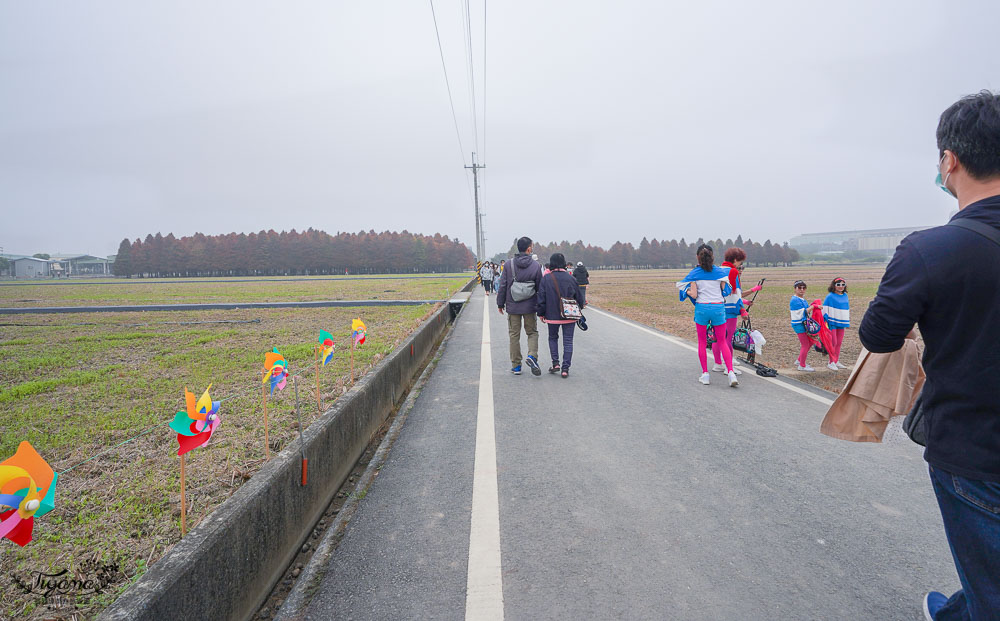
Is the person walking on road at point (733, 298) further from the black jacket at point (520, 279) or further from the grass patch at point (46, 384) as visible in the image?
the grass patch at point (46, 384)

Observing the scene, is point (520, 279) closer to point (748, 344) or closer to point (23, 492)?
point (748, 344)

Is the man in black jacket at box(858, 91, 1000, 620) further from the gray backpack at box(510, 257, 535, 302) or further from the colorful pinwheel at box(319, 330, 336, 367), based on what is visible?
the gray backpack at box(510, 257, 535, 302)

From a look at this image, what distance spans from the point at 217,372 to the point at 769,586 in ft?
25.6

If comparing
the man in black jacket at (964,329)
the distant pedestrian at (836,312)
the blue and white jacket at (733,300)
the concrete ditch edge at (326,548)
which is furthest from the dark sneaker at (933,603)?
the distant pedestrian at (836,312)

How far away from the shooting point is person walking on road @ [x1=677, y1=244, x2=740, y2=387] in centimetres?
665

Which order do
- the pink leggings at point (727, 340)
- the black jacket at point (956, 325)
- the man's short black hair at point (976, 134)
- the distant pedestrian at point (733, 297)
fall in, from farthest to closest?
the distant pedestrian at point (733, 297) → the pink leggings at point (727, 340) → the man's short black hair at point (976, 134) → the black jacket at point (956, 325)

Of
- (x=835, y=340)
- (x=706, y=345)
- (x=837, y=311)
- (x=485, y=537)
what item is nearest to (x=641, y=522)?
(x=485, y=537)

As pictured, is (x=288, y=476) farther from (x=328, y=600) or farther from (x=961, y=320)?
(x=961, y=320)

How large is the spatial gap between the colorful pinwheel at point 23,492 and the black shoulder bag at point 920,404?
2838mm

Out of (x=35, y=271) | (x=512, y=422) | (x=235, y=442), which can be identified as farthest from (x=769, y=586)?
(x=35, y=271)

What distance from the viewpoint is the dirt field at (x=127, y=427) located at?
274 cm

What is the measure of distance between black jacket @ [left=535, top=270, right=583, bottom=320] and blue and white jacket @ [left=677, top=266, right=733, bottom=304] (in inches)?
61.4

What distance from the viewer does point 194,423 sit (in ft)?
8.37

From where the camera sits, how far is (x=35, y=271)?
12000cm
